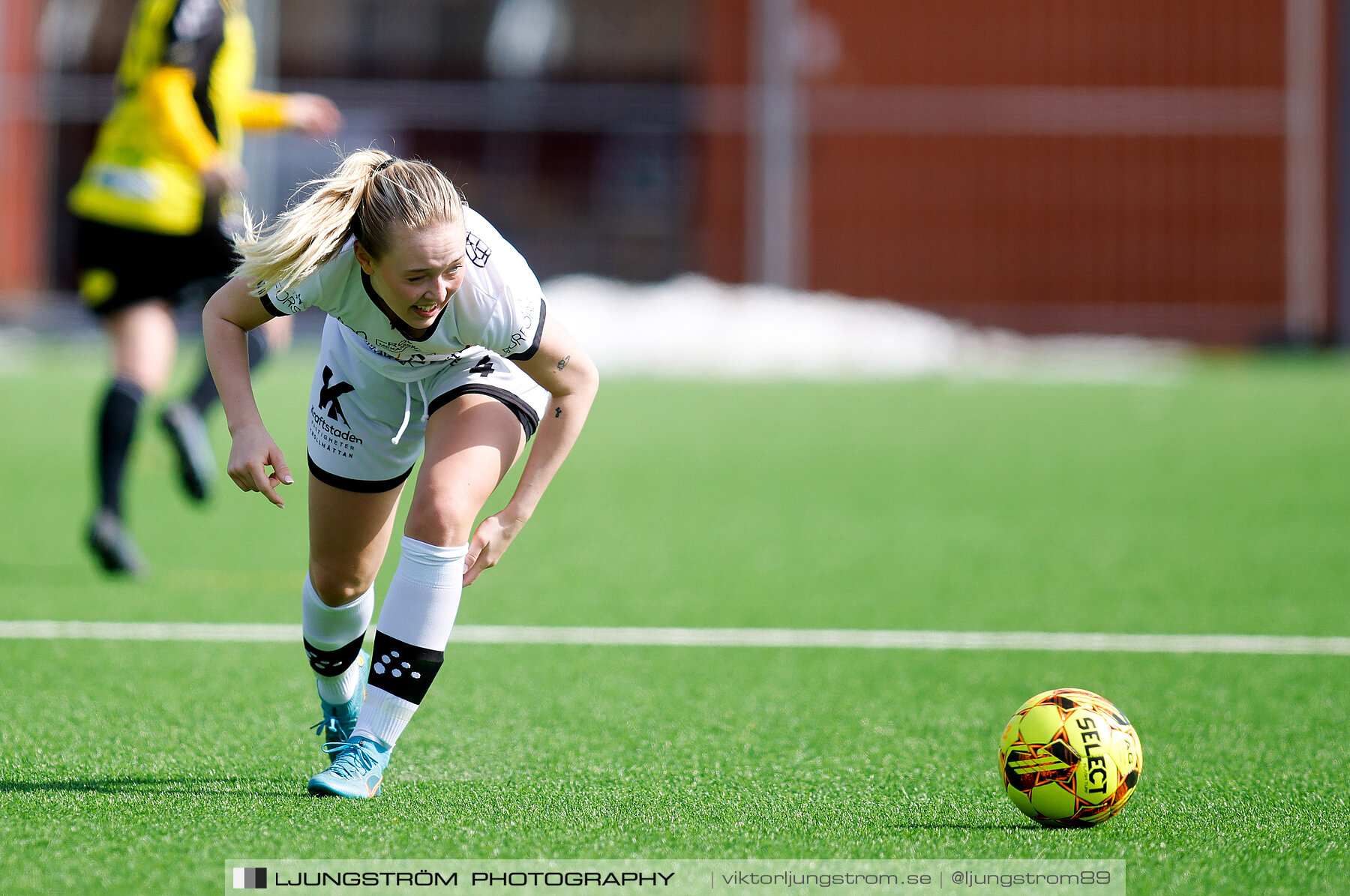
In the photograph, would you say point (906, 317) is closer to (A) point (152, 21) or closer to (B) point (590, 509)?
(B) point (590, 509)

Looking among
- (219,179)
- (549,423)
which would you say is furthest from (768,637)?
(219,179)

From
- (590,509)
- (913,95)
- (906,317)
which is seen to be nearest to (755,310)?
(906,317)

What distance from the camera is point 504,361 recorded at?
3.51 meters

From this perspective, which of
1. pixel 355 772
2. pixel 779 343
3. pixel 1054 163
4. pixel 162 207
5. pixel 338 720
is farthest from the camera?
pixel 1054 163

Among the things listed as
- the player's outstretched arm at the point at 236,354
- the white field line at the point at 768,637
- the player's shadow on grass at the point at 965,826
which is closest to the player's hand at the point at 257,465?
the player's outstretched arm at the point at 236,354

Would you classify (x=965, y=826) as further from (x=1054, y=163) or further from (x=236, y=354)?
(x=1054, y=163)

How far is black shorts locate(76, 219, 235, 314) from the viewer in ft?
19.5

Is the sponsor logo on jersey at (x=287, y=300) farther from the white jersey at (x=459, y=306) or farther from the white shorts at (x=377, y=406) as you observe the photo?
the white shorts at (x=377, y=406)

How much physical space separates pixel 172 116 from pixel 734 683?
125 inches

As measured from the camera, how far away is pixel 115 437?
580 cm

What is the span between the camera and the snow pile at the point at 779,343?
642 inches

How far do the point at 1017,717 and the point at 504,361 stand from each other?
1329 millimetres

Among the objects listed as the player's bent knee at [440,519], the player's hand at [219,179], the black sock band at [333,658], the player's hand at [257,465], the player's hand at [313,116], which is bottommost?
the black sock band at [333,658]

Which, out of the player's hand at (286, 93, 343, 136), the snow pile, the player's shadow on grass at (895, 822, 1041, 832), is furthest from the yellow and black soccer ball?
the snow pile
